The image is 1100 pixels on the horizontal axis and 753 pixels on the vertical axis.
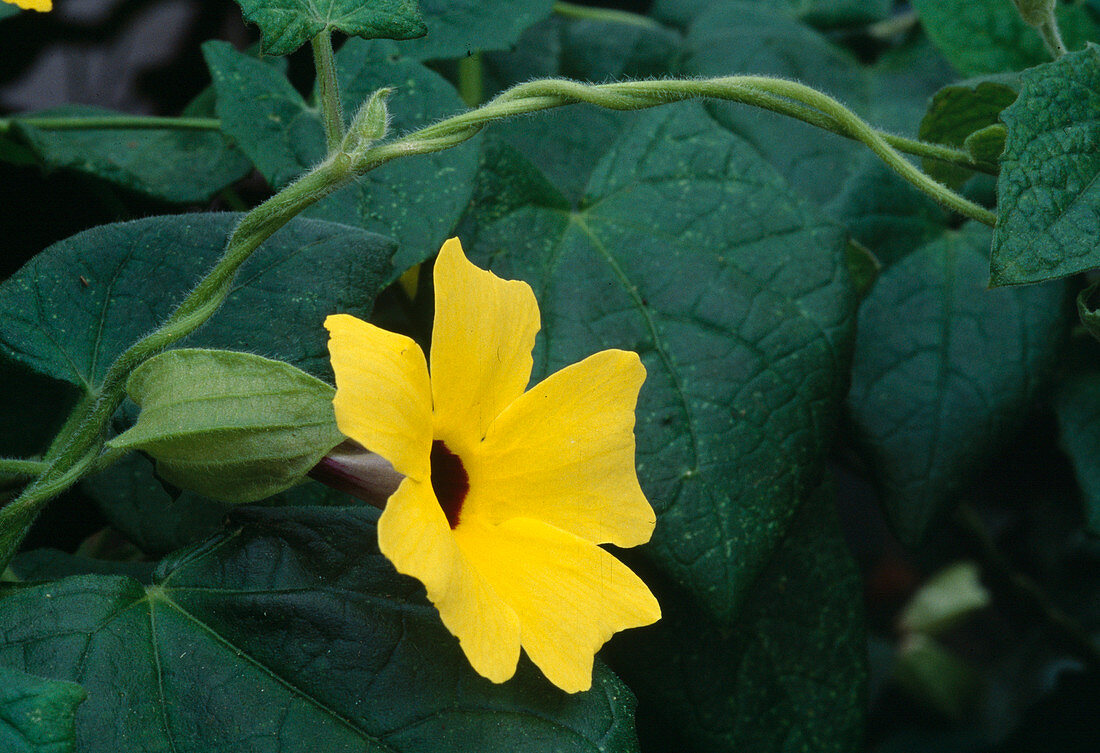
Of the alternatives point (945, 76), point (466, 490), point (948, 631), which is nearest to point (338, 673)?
point (466, 490)

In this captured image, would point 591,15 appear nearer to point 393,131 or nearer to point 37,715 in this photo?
point 393,131

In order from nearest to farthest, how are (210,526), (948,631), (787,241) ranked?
(210,526), (787,241), (948,631)

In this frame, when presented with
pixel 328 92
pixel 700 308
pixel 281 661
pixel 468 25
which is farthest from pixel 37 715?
pixel 468 25

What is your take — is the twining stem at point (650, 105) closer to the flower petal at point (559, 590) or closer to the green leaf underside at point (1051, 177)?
the green leaf underside at point (1051, 177)

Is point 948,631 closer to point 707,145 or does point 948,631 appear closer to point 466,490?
point 707,145

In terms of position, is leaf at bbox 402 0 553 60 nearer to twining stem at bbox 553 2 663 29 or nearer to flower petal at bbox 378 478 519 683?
twining stem at bbox 553 2 663 29

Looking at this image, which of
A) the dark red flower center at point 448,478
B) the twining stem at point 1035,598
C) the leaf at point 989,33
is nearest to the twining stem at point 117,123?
the dark red flower center at point 448,478
